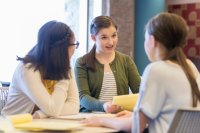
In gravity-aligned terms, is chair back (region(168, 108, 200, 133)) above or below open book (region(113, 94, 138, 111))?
above

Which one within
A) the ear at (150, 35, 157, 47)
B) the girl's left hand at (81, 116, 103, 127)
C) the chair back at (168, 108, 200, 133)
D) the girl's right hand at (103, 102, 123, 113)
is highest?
the ear at (150, 35, 157, 47)

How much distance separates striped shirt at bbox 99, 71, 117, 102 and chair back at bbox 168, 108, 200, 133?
1192 millimetres

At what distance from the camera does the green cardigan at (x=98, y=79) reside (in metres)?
2.40

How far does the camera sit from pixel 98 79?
8.17 feet

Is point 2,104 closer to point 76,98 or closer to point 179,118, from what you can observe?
point 76,98

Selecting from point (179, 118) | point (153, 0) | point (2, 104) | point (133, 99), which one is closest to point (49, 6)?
point (153, 0)

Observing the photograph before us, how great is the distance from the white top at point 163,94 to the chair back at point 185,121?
0.15m

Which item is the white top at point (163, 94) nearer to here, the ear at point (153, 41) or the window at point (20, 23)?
the ear at point (153, 41)

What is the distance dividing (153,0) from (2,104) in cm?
269

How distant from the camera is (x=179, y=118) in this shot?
1.24 metres

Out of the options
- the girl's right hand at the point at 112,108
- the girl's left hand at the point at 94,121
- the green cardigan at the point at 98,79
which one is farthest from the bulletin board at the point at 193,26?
the girl's left hand at the point at 94,121

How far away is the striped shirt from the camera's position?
2.48 metres

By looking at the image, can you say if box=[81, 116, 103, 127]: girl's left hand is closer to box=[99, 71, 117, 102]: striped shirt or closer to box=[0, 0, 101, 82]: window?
box=[99, 71, 117, 102]: striped shirt

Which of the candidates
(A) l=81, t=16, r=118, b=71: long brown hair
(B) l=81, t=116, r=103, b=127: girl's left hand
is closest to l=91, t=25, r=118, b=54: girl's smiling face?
(A) l=81, t=16, r=118, b=71: long brown hair
